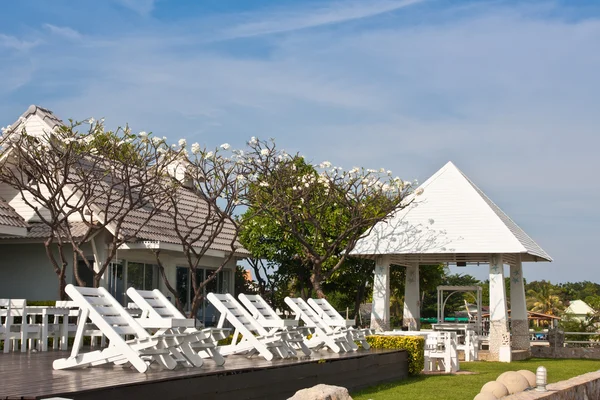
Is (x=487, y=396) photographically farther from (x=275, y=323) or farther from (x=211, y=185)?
(x=211, y=185)

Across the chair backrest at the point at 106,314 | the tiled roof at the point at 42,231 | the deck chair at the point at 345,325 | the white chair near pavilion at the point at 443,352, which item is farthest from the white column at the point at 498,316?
the chair backrest at the point at 106,314

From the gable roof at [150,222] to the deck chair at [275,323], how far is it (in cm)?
671

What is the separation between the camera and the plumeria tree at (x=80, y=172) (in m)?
18.5

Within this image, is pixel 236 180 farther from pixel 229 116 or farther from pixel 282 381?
pixel 282 381

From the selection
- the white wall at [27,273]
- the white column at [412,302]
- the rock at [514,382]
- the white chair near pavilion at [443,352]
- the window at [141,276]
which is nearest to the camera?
the rock at [514,382]

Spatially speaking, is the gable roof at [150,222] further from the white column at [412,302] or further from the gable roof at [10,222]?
the white column at [412,302]

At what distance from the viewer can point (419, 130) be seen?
2516cm

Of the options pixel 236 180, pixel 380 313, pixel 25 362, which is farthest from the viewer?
pixel 380 313

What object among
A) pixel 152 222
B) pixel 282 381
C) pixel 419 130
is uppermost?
pixel 419 130

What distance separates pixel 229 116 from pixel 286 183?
306cm

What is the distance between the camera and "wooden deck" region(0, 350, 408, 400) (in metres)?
7.59

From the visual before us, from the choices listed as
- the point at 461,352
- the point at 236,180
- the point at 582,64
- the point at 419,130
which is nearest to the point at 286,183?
the point at 236,180

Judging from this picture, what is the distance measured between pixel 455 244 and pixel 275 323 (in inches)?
426

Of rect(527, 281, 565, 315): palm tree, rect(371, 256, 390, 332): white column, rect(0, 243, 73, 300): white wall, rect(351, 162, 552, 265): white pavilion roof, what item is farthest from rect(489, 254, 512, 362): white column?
rect(527, 281, 565, 315): palm tree
